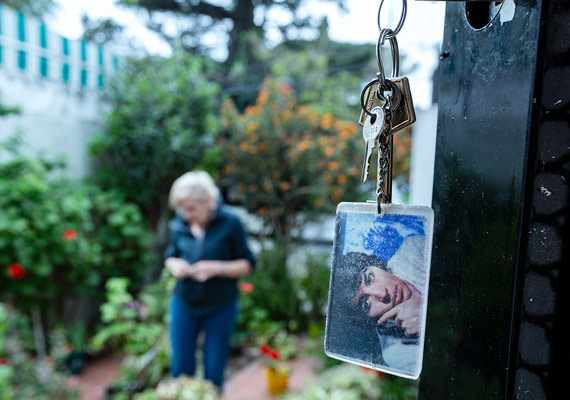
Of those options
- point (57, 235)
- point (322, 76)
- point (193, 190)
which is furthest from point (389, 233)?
point (322, 76)

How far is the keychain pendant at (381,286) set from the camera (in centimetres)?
47

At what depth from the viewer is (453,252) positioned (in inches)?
21.6

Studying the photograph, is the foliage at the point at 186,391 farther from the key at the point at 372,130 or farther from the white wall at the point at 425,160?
the key at the point at 372,130

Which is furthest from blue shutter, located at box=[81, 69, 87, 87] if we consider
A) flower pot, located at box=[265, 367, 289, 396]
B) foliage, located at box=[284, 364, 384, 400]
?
foliage, located at box=[284, 364, 384, 400]

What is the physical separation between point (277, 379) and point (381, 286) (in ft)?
10.8

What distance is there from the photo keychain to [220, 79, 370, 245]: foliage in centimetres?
470

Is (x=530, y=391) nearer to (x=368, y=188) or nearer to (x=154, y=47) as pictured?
(x=368, y=188)

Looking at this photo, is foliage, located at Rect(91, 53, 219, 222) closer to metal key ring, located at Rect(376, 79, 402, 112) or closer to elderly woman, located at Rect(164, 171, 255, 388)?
elderly woman, located at Rect(164, 171, 255, 388)

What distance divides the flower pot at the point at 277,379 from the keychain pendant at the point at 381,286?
319cm

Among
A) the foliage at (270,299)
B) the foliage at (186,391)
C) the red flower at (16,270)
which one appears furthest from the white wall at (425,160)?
the red flower at (16,270)

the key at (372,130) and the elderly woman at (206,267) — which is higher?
the key at (372,130)

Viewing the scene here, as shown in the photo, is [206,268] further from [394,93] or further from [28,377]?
[394,93]

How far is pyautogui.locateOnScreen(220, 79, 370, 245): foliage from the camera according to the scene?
5285 mm

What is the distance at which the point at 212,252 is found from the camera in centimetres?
267
